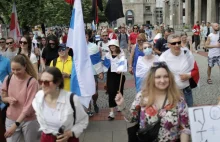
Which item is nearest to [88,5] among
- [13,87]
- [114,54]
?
[114,54]

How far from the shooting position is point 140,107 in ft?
11.5

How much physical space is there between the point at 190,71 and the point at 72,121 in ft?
8.61

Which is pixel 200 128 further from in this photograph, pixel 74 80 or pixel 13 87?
pixel 74 80

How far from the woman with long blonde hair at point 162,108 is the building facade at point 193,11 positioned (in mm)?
41033

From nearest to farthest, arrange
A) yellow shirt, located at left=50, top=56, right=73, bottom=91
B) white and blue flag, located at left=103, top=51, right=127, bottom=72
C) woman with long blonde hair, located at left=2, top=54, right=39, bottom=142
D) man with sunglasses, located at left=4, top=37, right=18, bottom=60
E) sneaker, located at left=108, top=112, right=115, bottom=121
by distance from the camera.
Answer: woman with long blonde hair, located at left=2, top=54, right=39, bottom=142 < yellow shirt, located at left=50, top=56, right=73, bottom=91 < white and blue flag, located at left=103, top=51, right=127, bottom=72 < sneaker, located at left=108, top=112, right=115, bottom=121 < man with sunglasses, located at left=4, top=37, right=18, bottom=60

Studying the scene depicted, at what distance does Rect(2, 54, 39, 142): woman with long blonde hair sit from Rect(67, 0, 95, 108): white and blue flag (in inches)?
48.2

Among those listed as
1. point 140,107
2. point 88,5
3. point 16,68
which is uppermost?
point 88,5

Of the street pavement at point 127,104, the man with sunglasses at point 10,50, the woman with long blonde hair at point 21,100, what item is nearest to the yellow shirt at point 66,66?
the street pavement at point 127,104

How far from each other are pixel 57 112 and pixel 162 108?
41.0 inches

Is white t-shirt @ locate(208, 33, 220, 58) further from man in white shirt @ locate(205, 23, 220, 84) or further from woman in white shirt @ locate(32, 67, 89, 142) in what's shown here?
woman in white shirt @ locate(32, 67, 89, 142)

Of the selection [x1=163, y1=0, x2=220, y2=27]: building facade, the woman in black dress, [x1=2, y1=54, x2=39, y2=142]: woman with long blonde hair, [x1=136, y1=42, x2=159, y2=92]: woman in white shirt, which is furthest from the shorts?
[x1=163, y1=0, x2=220, y2=27]: building facade

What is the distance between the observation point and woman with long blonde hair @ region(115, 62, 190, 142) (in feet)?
10.7

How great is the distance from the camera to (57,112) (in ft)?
11.6

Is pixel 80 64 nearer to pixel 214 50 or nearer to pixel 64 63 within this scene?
pixel 64 63
